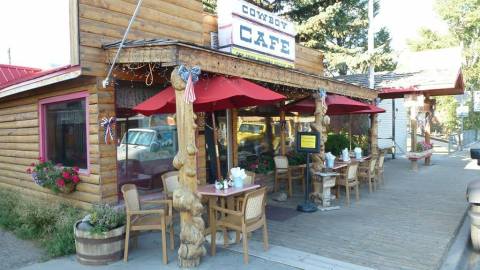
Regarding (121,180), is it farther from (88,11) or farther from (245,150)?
(245,150)

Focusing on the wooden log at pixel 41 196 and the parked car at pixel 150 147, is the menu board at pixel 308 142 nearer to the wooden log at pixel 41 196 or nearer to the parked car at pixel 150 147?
the parked car at pixel 150 147

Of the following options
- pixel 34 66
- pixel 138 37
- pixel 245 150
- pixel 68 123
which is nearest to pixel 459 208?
pixel 245 150

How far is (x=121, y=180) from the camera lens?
627 centimetres

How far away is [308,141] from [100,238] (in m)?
4.20

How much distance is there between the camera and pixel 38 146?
7133 mm

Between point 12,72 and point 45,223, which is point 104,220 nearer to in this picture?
point 45,223

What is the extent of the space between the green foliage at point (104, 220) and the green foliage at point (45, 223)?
0.78 meters

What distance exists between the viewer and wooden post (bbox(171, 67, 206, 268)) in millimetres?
4508

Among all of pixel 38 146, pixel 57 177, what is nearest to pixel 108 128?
pixel 57 177

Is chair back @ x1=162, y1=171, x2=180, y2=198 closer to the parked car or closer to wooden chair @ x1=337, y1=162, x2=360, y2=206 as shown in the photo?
the parked car


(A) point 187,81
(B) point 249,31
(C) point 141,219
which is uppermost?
(B) point 249,31

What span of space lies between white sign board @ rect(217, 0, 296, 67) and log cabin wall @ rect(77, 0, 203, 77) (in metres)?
0.63

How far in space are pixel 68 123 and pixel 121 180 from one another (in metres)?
1.38

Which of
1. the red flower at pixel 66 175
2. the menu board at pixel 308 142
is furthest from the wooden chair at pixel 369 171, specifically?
the red flower at pixel 66 175
